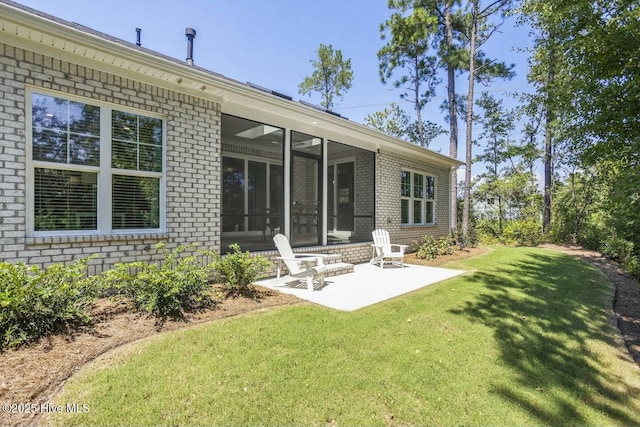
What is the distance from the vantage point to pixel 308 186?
31.8 feet

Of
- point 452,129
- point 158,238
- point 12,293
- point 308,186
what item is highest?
point 452,129

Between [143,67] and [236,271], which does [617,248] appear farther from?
[143,67]

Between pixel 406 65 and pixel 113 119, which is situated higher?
pixel 406 65

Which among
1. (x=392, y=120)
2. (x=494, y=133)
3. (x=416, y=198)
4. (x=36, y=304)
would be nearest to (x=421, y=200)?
(x=416, y=198)

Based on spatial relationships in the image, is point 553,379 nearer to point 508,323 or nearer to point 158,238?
point 508,323

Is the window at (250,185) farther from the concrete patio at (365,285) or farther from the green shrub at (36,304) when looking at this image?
the green shrub at (36,304)

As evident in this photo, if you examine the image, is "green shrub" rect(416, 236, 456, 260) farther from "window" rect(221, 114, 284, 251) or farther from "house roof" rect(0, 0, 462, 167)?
"window" rect(221, 114, 284, 251)

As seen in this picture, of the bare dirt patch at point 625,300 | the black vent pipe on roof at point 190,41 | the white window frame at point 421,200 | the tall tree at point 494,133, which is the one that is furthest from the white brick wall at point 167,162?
the tall tree at point 494,133

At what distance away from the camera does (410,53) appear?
1727 centimetres

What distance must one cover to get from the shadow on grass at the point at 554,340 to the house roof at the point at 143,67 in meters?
4.54

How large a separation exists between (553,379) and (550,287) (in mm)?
3998

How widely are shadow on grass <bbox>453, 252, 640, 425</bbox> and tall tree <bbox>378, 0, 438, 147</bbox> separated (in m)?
13.4

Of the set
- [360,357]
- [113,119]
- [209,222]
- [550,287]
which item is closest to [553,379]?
[360,357]

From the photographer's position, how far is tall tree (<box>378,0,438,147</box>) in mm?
14859
